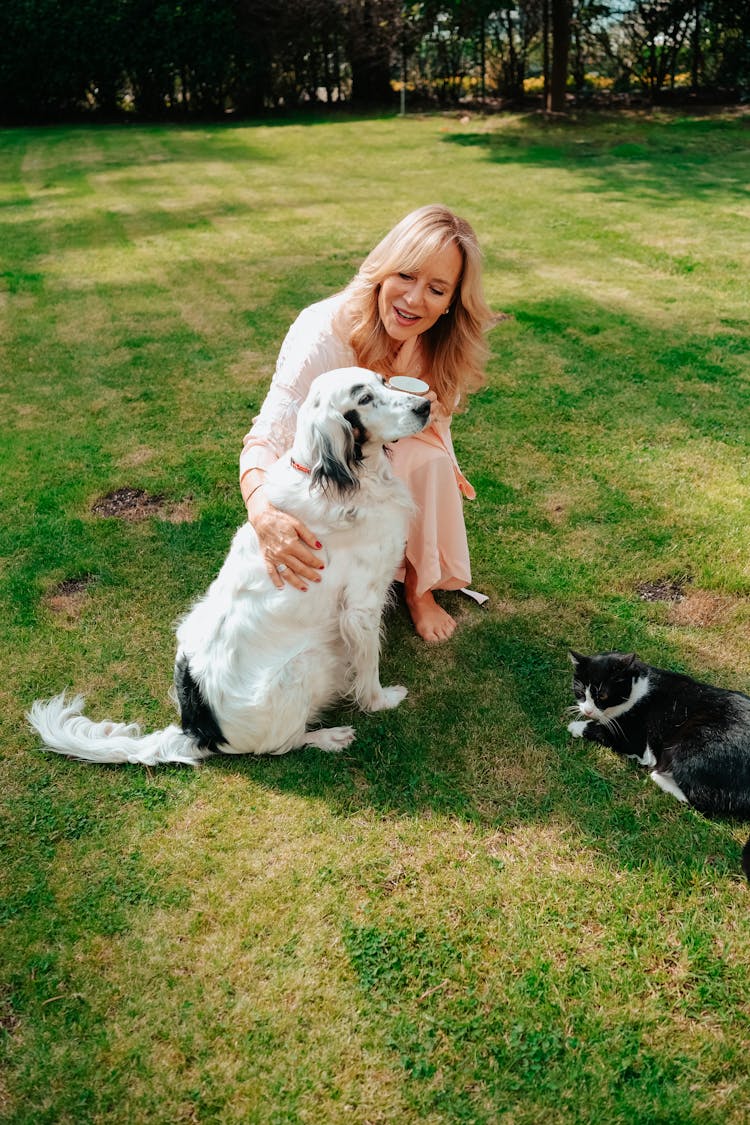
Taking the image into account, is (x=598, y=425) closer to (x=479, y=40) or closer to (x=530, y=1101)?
(x=530, y=1101)

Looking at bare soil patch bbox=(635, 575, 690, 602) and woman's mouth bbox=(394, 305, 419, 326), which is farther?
bare soil patch bbox=(635, 575, 690, 602)

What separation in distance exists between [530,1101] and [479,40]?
60.0ft

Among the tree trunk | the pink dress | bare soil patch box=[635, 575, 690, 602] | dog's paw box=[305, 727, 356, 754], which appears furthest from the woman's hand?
the tree trunk

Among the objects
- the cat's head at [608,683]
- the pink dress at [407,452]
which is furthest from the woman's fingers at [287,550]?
the cat's head at [608,683]

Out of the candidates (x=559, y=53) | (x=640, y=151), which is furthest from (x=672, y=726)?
(x=559, y=53)

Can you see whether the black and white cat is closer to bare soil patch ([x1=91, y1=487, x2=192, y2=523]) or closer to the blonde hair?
the blonde hair

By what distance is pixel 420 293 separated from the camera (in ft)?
9.75

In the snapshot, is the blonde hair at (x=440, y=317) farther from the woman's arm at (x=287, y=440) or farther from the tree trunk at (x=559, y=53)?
the tree trunk at (x=559, y=53)

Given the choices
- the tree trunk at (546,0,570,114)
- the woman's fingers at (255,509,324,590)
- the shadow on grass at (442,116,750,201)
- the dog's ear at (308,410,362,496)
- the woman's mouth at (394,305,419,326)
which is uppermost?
the tree trunk at (546,0,570,114)

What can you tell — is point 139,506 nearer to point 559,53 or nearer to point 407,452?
point 407,452

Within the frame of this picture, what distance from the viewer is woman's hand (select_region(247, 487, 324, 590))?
2.57 metres

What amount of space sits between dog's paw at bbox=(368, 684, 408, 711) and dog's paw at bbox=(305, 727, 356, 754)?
0.16 metres

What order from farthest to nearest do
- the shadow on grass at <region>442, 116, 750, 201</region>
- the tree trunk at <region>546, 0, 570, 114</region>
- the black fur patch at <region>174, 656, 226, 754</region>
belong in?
the tree trunk at <region>546, 0, 570, 114</region> → the shadow on grass at <region>442, 116, 750, 201</region> → the black fur patch at <region>174, 656, 226, 754</region>

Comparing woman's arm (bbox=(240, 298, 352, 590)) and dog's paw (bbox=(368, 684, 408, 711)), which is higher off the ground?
woman's arm (bbox=(240, 298, 352, 590))
